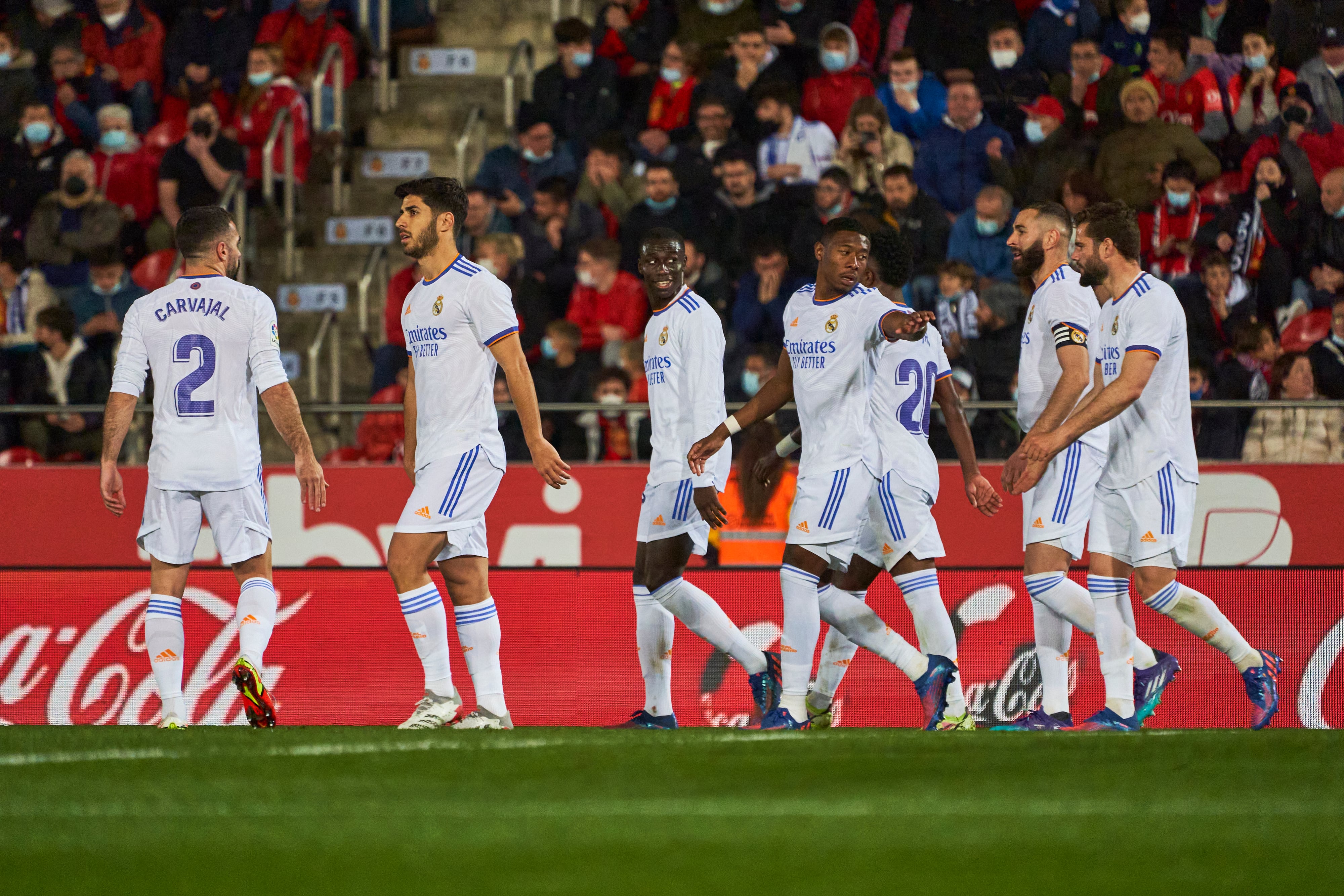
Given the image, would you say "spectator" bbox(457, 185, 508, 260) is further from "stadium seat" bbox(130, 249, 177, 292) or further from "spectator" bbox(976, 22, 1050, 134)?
"spectator" bbox(976, 22, 1050, 134)

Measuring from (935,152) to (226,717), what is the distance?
6.56m

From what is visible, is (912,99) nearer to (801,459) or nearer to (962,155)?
(962,155)

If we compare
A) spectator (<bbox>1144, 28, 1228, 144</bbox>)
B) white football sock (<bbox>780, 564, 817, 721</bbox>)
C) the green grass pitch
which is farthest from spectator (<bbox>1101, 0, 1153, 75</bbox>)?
the green grass pitch

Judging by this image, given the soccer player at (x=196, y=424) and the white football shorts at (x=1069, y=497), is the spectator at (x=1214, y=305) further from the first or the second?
the soccer player at (x=196, y=424)

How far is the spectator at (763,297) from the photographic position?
11.4m

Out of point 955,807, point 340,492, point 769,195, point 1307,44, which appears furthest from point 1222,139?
point 955,807

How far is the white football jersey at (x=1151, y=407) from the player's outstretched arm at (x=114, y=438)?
4316mm

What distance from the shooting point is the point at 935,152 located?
12.7 m

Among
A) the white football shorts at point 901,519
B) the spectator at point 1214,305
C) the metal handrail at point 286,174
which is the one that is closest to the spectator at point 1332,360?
the spectator at point 1214,305

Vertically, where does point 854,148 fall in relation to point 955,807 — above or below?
above

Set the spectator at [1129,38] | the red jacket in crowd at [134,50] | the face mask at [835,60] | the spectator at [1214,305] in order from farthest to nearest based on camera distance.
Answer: the red jacket in crowd at [134,50], the face mask at [835,60], the spectator at [1129,38], the spectator at [1214,305]

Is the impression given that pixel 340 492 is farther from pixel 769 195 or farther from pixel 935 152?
pixel 935 152

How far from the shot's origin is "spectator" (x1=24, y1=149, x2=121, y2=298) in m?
13.3

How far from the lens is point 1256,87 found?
13.0m
